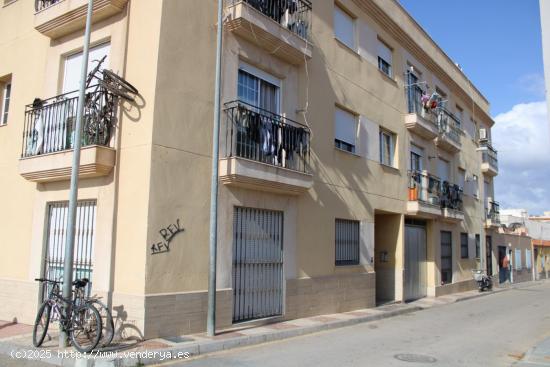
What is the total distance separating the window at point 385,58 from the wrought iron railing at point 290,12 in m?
4.83

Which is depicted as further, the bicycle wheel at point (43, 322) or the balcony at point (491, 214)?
the balcony at point (491, 214)

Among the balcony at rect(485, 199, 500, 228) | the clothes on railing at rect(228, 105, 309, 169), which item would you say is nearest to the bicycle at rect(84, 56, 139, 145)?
the clothes on railing at rect(228, 105, 309, 169)

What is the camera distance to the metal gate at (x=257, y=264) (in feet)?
34.9

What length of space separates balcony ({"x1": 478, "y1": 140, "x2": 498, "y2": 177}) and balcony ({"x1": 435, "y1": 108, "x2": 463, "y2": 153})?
388 cm

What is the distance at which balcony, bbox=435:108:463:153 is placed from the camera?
2110 cm

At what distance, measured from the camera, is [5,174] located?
457 inches

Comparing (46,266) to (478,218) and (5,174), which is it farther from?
(478,218)

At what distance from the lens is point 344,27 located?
15.0 metres

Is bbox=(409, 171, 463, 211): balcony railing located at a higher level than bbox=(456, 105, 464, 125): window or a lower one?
lower

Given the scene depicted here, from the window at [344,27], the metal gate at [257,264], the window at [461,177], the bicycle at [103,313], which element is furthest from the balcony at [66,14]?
the window at [461,177]

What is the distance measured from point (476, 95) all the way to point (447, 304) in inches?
553

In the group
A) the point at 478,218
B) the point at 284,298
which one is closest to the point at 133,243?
the point at 284,298

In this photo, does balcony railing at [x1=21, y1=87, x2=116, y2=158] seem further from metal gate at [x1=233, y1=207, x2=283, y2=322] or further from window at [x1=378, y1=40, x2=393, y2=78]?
window at [x1=378, y1=40, x2=393, y2=78]

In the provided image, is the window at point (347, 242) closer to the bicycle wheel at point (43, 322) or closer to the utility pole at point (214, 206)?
the utility pole at point (214, 206)
